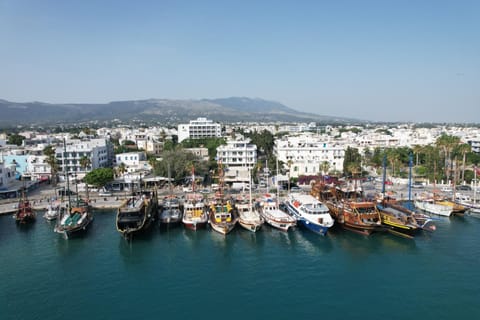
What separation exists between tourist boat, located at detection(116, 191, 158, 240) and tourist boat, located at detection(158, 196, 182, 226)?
4.33 feet

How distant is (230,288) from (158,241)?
11.9m

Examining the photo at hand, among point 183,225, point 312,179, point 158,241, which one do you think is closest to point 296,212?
point 183,225

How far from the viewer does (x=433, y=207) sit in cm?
4100

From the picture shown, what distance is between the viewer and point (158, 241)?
33469mm

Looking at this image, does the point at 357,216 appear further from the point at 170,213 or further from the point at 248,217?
the point at 170,213

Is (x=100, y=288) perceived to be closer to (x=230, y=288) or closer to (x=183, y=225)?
(x=230, y=288)

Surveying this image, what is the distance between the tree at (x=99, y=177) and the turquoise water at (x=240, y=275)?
14.0 m

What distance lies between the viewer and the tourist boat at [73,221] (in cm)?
3384

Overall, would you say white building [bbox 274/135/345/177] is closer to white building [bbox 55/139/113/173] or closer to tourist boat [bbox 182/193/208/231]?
tourist boat [bbox 182/193/208/231]

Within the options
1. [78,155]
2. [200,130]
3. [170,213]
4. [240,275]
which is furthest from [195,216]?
[200,130]

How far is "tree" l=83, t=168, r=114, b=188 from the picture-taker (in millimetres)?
49375

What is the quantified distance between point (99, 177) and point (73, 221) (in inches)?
578

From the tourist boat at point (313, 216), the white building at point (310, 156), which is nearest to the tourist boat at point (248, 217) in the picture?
the tourist boat at point (313, 216)

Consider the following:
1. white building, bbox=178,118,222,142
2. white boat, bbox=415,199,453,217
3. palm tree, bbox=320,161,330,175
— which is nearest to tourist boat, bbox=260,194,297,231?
white boat, bbox=415,199,453,217
